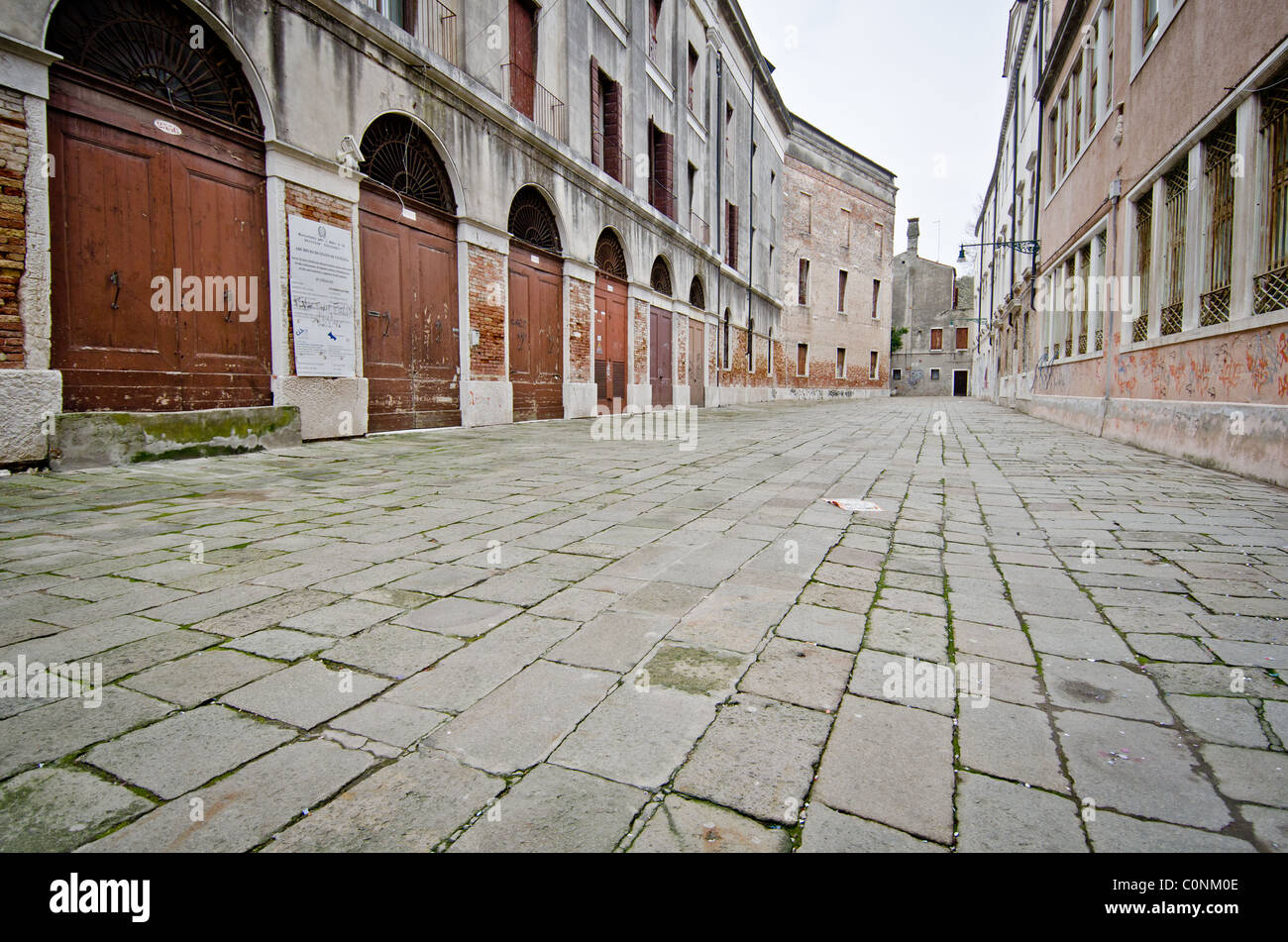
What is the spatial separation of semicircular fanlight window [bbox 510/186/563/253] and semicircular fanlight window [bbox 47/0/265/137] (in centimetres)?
495

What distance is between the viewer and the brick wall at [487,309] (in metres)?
10.2

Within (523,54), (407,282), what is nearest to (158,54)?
(407,282)

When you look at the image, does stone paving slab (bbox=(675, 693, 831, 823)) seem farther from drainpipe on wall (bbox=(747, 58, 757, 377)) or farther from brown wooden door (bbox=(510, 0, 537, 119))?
drainpipe on wall (bbox=(747, 58, 757, 377))

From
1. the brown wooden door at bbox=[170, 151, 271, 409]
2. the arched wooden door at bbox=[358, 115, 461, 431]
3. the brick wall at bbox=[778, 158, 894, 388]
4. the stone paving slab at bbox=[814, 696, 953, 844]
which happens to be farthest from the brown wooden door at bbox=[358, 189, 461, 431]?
the brick wall at bbox=[778, 158, 894, 388]

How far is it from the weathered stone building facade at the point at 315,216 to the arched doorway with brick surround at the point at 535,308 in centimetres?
6

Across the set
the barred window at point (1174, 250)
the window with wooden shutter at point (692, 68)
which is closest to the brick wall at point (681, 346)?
the window with wooden shutter at point (692, 68)

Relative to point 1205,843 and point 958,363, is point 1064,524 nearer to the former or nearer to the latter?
point 1205,843

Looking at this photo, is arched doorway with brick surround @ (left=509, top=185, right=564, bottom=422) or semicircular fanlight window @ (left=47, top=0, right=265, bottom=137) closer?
semicircular fanlight window @ (left=47, top=0, right=265, bottom=137)

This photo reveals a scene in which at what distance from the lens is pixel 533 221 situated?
12.1 m

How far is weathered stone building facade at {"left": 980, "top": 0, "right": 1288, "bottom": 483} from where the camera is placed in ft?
19.1

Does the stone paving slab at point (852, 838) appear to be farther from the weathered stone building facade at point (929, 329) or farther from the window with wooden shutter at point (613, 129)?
the weathered stone building facade at point (929, 329)

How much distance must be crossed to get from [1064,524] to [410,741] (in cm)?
402

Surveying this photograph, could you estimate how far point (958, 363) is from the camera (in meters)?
44.8

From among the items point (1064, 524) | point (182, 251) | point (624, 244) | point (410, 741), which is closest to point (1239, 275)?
point (1064, 524)
